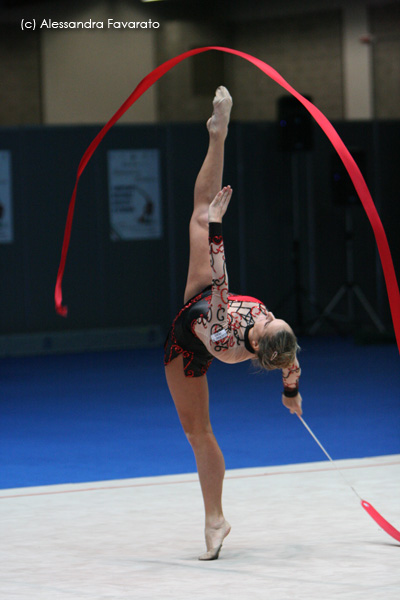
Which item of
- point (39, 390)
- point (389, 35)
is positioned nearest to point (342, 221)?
point (389, 35)

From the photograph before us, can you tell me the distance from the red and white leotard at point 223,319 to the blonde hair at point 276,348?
0.08m

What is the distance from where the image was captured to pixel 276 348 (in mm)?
3260

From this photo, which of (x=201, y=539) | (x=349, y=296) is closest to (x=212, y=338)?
(x=201, y=539)

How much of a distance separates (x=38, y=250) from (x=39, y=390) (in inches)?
128

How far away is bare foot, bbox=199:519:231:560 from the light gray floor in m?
0.04

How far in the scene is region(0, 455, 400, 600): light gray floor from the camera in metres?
3.17

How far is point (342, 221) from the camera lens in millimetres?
12750

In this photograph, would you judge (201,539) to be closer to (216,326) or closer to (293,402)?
(293,402)

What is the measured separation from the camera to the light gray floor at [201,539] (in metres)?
3.17

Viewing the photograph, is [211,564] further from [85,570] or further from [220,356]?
[220,356]

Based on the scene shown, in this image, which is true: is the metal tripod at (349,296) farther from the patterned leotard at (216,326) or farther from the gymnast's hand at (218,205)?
the gymnast's hand at (218,205)

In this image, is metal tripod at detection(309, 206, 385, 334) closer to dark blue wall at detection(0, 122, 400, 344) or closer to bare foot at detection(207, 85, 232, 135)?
dark blue wall at detection(0, 122, 400, 344)

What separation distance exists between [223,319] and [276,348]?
8.1 inches
